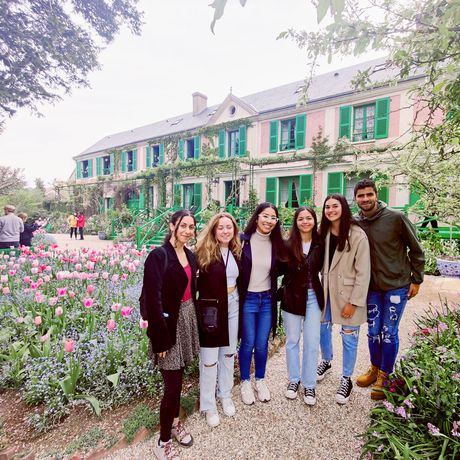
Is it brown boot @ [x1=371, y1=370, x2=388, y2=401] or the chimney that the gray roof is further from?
brown boot @ [x1=371, y1=370, x2=388, y2=401]

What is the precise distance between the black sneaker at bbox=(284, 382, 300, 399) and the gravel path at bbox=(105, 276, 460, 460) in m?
0.04

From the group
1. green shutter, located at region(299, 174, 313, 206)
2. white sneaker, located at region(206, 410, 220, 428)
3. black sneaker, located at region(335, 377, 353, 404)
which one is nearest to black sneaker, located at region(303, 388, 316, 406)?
black sneaker, located at region(335, 377, 353, 404)

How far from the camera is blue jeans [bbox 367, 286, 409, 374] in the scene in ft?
8.25

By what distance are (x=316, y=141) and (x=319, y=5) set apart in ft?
43.8

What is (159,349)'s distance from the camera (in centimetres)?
195

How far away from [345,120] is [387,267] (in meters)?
11.7

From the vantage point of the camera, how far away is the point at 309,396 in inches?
101

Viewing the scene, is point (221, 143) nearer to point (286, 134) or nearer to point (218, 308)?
point (286, 134)

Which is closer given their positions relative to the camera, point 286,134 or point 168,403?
point 168,403

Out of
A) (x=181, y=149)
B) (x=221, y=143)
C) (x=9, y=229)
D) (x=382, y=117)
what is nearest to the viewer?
(x=9, y=229)

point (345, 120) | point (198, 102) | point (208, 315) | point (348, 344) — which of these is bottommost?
point (348, 344)

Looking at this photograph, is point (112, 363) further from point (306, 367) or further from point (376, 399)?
point (376, 399)

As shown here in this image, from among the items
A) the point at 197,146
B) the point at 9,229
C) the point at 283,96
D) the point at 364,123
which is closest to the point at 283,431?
the point at 9,229

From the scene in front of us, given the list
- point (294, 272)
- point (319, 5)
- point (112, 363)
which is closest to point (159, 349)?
point (112, 363)
